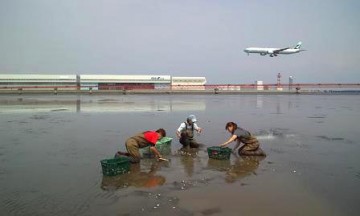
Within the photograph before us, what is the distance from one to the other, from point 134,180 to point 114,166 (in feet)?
2.02

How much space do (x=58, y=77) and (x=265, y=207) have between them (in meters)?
102

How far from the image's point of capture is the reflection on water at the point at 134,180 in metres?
7.89

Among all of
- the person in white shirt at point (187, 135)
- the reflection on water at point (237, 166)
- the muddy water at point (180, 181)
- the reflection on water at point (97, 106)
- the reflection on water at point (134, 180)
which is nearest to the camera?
the muddy water at point (180, 181)

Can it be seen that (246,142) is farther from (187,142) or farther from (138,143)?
(138,143)

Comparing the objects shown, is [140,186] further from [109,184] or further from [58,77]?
[58,77]

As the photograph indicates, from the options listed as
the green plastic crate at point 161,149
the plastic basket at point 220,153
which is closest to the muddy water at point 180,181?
the plastic basket at point 220,153

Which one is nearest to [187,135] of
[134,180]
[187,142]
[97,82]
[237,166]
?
[187,142]

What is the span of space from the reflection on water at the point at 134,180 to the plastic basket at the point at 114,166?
109 mm

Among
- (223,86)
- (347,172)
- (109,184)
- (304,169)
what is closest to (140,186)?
(109,184)

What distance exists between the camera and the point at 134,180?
8.29 meters

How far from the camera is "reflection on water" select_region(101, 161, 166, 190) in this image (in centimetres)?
789

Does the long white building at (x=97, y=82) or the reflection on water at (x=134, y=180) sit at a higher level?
the long white building at (x=97, y=82)

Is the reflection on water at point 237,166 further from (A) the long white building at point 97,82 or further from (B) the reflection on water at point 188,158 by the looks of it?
(A) the long white building at point 97,82

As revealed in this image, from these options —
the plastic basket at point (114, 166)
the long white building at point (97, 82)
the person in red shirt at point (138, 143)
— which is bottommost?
the plastic basket at point (114, 166)
